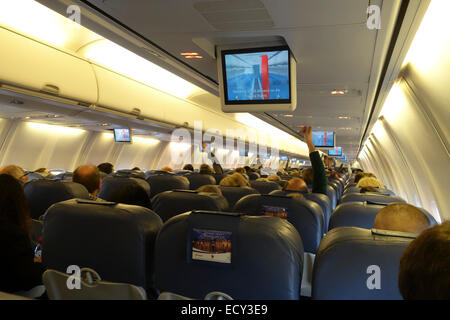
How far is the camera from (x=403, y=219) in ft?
8.84

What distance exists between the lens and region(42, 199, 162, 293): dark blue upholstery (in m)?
2.45

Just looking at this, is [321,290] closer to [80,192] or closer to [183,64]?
[80,192]

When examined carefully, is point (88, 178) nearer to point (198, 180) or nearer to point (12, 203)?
point (12, 203)

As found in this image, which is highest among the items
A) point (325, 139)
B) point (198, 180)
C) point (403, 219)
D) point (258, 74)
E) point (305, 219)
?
point (258, 74)

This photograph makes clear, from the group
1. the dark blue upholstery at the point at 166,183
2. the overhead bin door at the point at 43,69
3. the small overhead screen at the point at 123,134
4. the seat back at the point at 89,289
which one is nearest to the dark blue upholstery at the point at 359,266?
the seat back at the point at 89,289

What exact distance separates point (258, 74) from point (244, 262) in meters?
3.89

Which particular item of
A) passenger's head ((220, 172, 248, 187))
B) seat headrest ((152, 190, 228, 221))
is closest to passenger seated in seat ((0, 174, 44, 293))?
seat headrest ((152, 190, 228, 221))

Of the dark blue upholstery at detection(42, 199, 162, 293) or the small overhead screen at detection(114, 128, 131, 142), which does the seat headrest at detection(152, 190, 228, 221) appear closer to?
the dark blue upholstery at detection(42, 199, 162, 293)

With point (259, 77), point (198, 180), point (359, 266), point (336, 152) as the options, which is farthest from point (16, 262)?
point (336, 152)

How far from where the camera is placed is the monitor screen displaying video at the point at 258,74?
5461 millimetres

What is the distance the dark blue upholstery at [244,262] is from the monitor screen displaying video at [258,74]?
361cm
